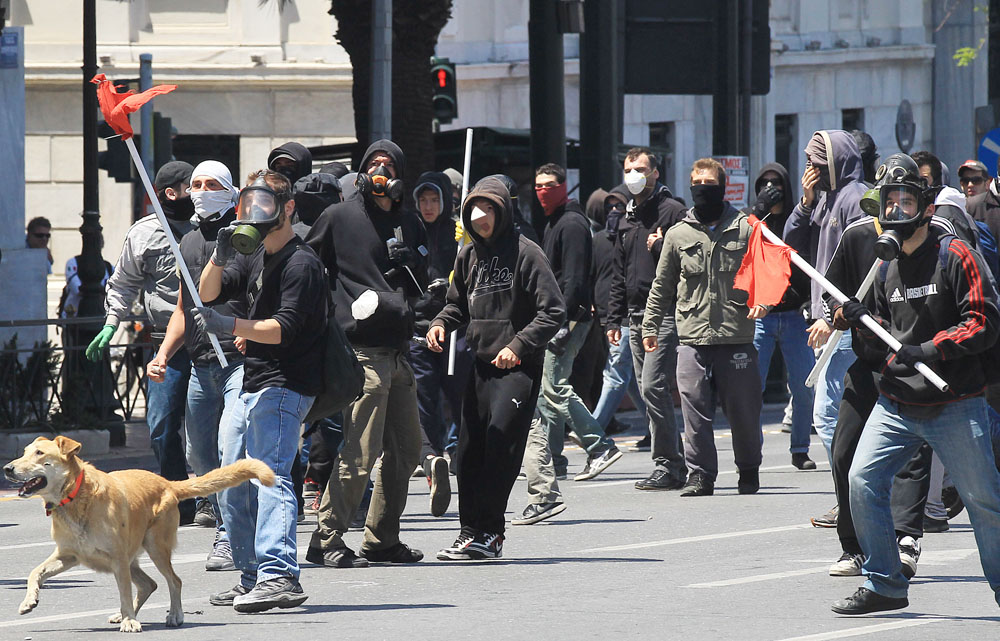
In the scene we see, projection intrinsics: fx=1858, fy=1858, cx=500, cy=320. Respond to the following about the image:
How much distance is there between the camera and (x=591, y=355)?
13.4 meters

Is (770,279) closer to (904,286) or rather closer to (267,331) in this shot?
(904,286)

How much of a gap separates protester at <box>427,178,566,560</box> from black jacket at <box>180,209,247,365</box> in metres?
1.04

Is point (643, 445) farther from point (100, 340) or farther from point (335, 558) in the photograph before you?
point (335, 558)

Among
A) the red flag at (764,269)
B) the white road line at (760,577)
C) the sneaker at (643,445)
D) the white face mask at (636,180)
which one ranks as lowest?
the sneaker at (643,445)

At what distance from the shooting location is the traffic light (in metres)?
21.9

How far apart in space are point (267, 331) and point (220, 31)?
23.0 meters

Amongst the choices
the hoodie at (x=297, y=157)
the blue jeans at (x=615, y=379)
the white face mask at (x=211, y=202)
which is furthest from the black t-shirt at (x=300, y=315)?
the blue jeans at (x=615, y=379)

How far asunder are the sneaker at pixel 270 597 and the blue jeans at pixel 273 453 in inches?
1.1

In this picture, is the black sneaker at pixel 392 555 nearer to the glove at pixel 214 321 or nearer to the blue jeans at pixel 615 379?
the glove at pixel 214 321

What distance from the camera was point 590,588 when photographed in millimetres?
8320

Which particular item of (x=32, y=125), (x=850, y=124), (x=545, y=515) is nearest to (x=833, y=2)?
(x=850, y=124)

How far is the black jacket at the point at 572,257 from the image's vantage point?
1173 cm

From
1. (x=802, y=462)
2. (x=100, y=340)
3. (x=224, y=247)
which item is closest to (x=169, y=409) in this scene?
(x=100, y=340)

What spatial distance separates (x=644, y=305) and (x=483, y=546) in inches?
149
